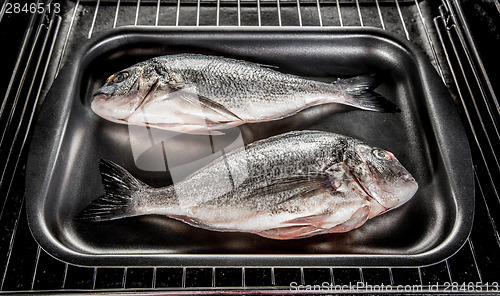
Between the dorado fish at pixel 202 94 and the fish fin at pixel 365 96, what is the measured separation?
0.03 metres

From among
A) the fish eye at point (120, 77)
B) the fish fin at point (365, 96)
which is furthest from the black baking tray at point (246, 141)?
the fish eye at point (120, 77)

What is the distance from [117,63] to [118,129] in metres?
0.29

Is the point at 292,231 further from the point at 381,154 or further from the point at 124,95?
the point at 124,95

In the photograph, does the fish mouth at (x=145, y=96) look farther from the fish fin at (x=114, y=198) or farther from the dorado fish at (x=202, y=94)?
the fish fin at (x=114, y=198)

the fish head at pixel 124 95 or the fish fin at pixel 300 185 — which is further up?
the fish head at pixel 124 95

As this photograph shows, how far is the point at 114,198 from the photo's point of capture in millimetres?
1223

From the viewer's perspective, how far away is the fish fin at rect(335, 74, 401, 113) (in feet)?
4.84

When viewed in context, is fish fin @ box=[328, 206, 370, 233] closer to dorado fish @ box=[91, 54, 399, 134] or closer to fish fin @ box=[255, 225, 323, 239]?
fish fin @ box=[255, 225, 323, 239]

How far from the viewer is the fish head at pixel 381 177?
3.89 feet

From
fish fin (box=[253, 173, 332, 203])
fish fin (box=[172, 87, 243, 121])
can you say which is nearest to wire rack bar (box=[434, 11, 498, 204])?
fish fin (box=[253, 173, 332, 203])

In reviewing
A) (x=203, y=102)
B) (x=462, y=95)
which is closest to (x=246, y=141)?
(x=203, y=102)

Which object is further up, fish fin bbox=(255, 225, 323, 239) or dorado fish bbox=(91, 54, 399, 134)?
dorado fish bbox=(91, 54, 399, 134)

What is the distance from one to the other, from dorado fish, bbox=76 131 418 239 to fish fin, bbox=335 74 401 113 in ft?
0.89

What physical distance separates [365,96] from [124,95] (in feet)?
2.83
